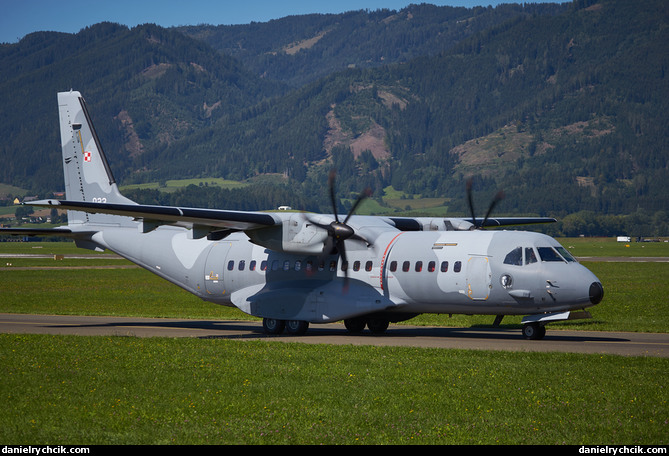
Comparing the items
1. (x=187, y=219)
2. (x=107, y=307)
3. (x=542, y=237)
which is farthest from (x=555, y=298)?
(x=107, y=307)

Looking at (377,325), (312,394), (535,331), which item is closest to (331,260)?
(377,325)

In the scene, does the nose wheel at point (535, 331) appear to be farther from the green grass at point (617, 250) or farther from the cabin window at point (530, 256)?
the green grass at point (617, 250)

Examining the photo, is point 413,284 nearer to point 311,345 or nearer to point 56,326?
point 311,345

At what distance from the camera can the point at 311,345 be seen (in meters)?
22.4

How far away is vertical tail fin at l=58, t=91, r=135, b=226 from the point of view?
31062mm

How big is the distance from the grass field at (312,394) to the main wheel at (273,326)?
3.88 metres

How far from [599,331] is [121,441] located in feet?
64.1

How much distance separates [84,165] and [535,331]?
17.8 meters

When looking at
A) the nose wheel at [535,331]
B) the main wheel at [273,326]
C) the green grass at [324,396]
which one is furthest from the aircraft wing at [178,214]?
the nose wheel at [535,331]

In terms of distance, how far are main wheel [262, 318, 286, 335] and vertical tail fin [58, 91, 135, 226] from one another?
24.9ft

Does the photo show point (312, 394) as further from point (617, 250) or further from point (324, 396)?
point (617, 250)

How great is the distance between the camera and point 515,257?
915 inches

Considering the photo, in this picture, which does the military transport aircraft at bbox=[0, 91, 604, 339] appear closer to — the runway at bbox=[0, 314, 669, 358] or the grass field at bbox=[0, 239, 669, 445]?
the runway at bbox=[0, 314, 669, 358]

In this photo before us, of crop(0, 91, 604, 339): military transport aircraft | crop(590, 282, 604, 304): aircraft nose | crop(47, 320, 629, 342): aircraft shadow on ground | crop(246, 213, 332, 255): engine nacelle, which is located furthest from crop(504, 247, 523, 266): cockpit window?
crop(246, 213, 332, 255): engine nacelle
